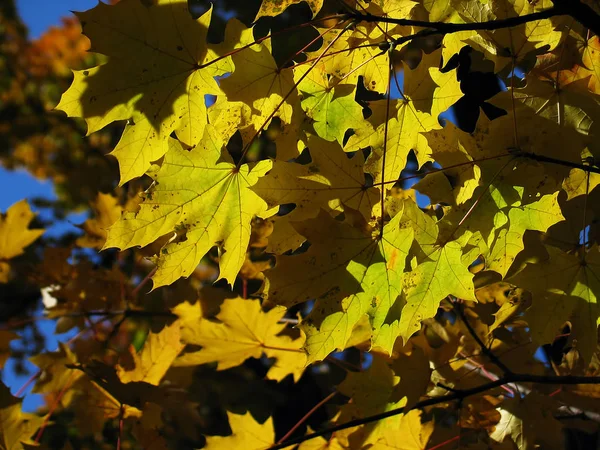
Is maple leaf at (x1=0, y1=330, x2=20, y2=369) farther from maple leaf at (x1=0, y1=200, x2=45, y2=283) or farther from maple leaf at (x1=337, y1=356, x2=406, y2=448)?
maple leaf at (x1=337, y1=356, x2=406, y2=448)

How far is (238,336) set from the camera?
2.11m

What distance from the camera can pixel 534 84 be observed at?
1.39 meters

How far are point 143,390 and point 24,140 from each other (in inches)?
288

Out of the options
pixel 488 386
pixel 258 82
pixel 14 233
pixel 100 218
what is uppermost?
pixel 14 233

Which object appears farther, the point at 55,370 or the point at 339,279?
the point at 55,370

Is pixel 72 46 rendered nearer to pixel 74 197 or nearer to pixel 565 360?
pixel 74 197

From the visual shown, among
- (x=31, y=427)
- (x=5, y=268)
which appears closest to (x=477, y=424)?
(x=31, y=427)

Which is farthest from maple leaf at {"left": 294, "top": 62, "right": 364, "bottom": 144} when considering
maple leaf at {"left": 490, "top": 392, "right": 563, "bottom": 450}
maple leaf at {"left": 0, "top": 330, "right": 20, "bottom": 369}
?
maple leaf at {"left": 0, "top": 330, "right": 20, "bottom": 369}

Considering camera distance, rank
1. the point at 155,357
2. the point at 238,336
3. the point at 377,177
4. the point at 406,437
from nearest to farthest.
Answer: the point at 377,177 → the point at 406,437 → the point at 238,336 → the point at 155,357

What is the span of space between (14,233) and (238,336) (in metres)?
1.54

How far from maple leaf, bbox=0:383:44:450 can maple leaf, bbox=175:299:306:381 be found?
572 mm

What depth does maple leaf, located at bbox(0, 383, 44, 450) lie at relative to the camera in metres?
2.13

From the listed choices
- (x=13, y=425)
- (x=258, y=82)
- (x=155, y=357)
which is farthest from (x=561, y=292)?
(x=13, y=425)

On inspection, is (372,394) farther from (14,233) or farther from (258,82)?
(14,233)
